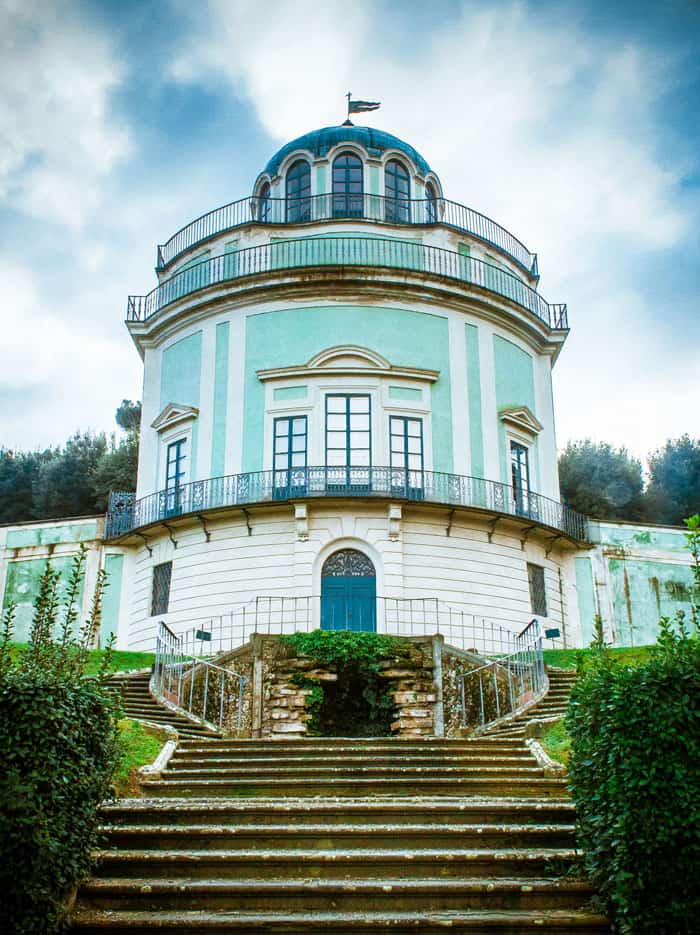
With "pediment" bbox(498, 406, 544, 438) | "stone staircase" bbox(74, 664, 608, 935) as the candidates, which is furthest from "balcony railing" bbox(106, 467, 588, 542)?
"stone staircase" bbox(74, 664, 608, 935)

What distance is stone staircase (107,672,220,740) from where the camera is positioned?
15.3 meters

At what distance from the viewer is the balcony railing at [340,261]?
2809 centimetres

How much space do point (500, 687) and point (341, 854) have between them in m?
10.6

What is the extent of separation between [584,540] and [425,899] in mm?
22482

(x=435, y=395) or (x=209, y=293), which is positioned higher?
(x=209, y=293)

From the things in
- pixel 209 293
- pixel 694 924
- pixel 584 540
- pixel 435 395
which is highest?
pixel 209 293

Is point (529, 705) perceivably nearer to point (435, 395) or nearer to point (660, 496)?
point (435, 395)

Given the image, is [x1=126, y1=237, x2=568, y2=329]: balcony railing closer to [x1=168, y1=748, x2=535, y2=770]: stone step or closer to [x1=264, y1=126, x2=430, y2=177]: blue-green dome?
[x1=264, y1=126, x2=430, y2=177]: blue-green dome

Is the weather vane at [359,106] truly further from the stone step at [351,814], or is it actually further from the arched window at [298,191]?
the stone step at [351,814]

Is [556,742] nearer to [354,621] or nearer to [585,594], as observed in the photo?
Answer: [354,621]

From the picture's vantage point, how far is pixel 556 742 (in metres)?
12.4

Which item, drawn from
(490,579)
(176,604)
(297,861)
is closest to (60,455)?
(176,604)

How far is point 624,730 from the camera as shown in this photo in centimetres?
637

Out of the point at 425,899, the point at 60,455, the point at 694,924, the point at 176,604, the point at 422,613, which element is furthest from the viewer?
the point at 60,455
